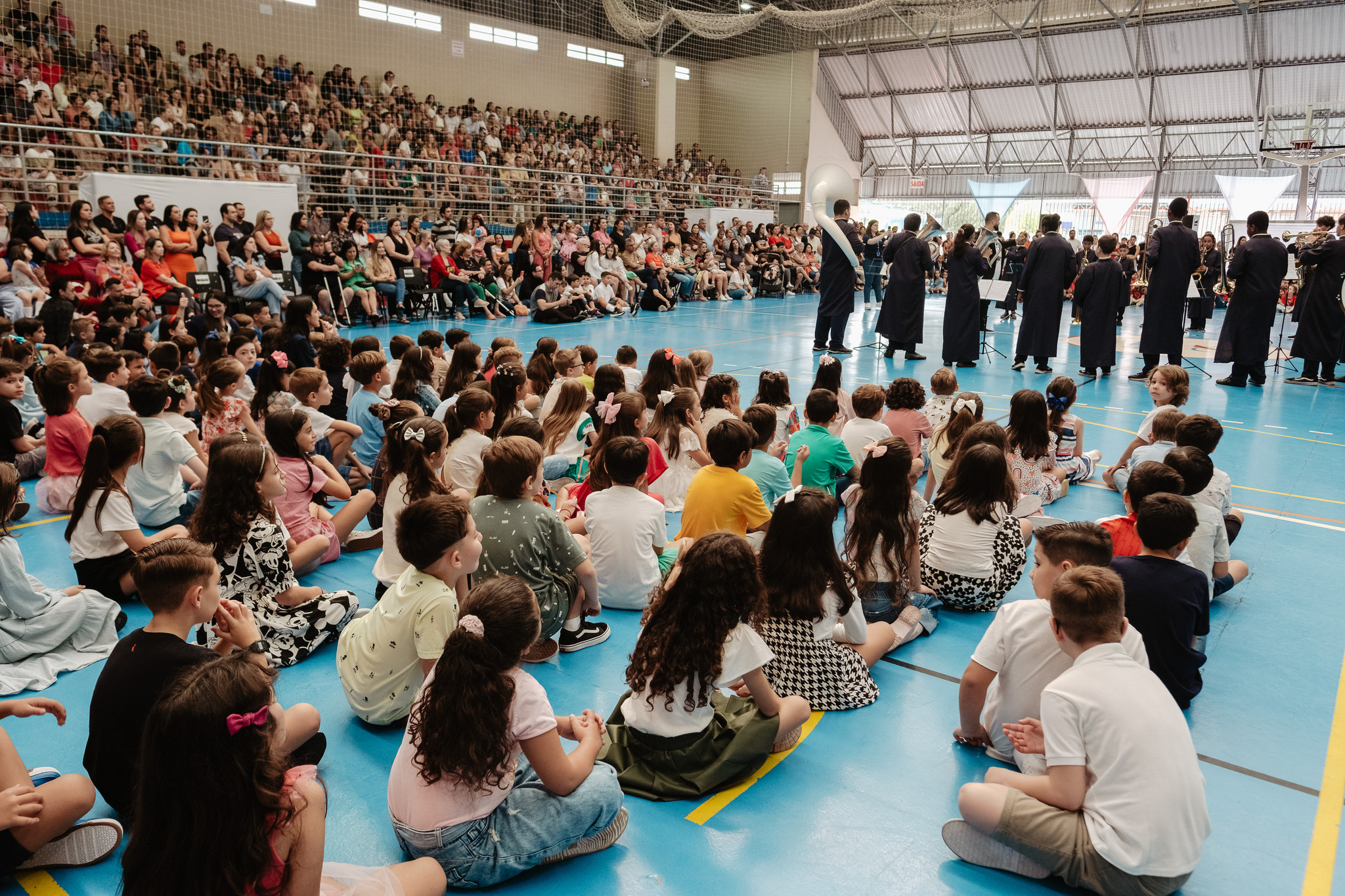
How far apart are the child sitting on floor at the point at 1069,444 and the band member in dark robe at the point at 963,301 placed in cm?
376

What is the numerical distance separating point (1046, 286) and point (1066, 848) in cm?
760

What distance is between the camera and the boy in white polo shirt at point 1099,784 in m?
1.77

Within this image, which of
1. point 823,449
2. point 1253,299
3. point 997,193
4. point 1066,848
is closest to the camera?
point 1066,848

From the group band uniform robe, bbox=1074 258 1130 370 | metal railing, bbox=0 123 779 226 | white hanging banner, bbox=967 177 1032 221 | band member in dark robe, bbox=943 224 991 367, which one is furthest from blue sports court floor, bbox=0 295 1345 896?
white hanging banner, bbox=967 177 1032 221

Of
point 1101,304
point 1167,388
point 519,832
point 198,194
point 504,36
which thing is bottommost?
point 519,832

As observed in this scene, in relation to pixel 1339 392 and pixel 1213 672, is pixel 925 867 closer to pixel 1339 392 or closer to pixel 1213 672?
pixel 1213 672

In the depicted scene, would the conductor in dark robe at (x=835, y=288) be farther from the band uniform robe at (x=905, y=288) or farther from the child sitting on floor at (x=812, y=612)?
the child sitting on floor at (x=812, y=612)

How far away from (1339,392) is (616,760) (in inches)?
347

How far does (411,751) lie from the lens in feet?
6.08

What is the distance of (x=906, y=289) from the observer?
894 centimetres

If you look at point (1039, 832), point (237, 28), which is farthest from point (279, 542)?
point (237, 28)

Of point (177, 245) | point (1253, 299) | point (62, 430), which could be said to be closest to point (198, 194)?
point (177, 245)

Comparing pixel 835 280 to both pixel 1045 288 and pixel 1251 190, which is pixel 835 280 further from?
pixel 1251 190

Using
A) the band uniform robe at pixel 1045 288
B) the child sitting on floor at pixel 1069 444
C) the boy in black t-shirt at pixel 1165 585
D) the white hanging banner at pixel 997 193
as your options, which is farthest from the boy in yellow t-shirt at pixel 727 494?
the white hanging banner at pixel 997 193
